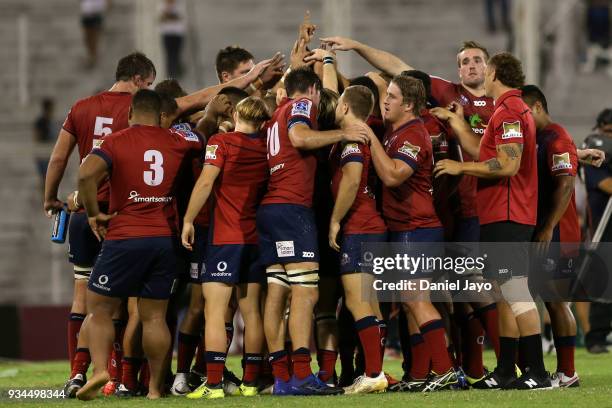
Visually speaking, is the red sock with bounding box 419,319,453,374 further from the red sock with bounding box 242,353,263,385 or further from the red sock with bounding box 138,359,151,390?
the red sock with bounding box 138,359,151,390

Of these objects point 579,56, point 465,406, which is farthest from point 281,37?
point 465,406

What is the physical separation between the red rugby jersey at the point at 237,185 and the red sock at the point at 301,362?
87cm

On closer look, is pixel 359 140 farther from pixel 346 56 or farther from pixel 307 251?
pixel 346 56

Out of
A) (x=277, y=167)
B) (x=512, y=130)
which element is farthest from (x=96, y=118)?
(x=512, y=130)

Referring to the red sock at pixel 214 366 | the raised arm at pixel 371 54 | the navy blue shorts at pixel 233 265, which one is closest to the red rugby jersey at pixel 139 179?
the navy blue shorts at pixel 233 265

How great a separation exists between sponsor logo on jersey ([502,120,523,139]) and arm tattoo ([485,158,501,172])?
0.17 meters

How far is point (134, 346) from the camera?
335 inches

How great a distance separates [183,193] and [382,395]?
2.15 metres

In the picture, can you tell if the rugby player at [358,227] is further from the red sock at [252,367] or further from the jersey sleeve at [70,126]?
the jersey sleeve at [70,126]

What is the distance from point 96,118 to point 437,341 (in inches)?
120

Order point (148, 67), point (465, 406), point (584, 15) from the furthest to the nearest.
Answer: point (584, 15) → point (148, 67) → point (465, 406)

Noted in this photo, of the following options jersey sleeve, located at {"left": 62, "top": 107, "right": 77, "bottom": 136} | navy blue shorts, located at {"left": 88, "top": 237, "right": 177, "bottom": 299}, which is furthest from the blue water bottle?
navy blue shorts, located at {"left": 88, "top": 237, "right": 177, "bottom": 299}

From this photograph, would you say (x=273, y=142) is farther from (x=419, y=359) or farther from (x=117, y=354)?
(x=117, y=354)

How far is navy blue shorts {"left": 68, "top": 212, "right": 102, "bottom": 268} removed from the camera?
891 cm
